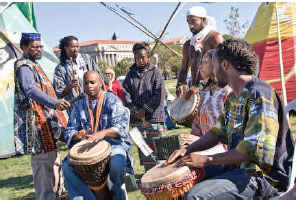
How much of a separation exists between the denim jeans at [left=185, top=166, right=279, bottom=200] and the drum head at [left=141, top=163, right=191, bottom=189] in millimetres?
167

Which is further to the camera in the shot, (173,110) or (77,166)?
(173,110)

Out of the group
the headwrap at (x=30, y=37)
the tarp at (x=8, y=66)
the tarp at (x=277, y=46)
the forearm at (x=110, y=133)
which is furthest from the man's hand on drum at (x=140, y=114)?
the tarp at (x=277, y=46)

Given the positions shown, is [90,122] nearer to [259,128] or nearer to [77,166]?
[77,166]

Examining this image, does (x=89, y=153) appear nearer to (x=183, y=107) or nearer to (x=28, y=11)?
(x=183, y=107)

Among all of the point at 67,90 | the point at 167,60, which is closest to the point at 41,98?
the point at 67,90

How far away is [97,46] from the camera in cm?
9062

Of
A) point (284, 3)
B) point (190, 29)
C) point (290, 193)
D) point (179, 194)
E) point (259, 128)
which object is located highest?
point (284, 3)

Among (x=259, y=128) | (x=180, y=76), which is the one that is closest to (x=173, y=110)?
(x=180, y=76)

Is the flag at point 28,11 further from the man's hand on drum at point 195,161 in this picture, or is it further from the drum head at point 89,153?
the man's hand on drum at point 195,161

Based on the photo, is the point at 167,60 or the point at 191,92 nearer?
the point at 191,92

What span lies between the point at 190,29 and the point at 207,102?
1.32m

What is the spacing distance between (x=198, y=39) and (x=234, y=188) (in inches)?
92.7

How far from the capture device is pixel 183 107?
11.6ft

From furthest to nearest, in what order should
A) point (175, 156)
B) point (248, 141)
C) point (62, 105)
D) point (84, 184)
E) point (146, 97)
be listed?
point (146, 97) → point (62, 105) → point (84, 184) → point (175, 156) → point (248, 141)
